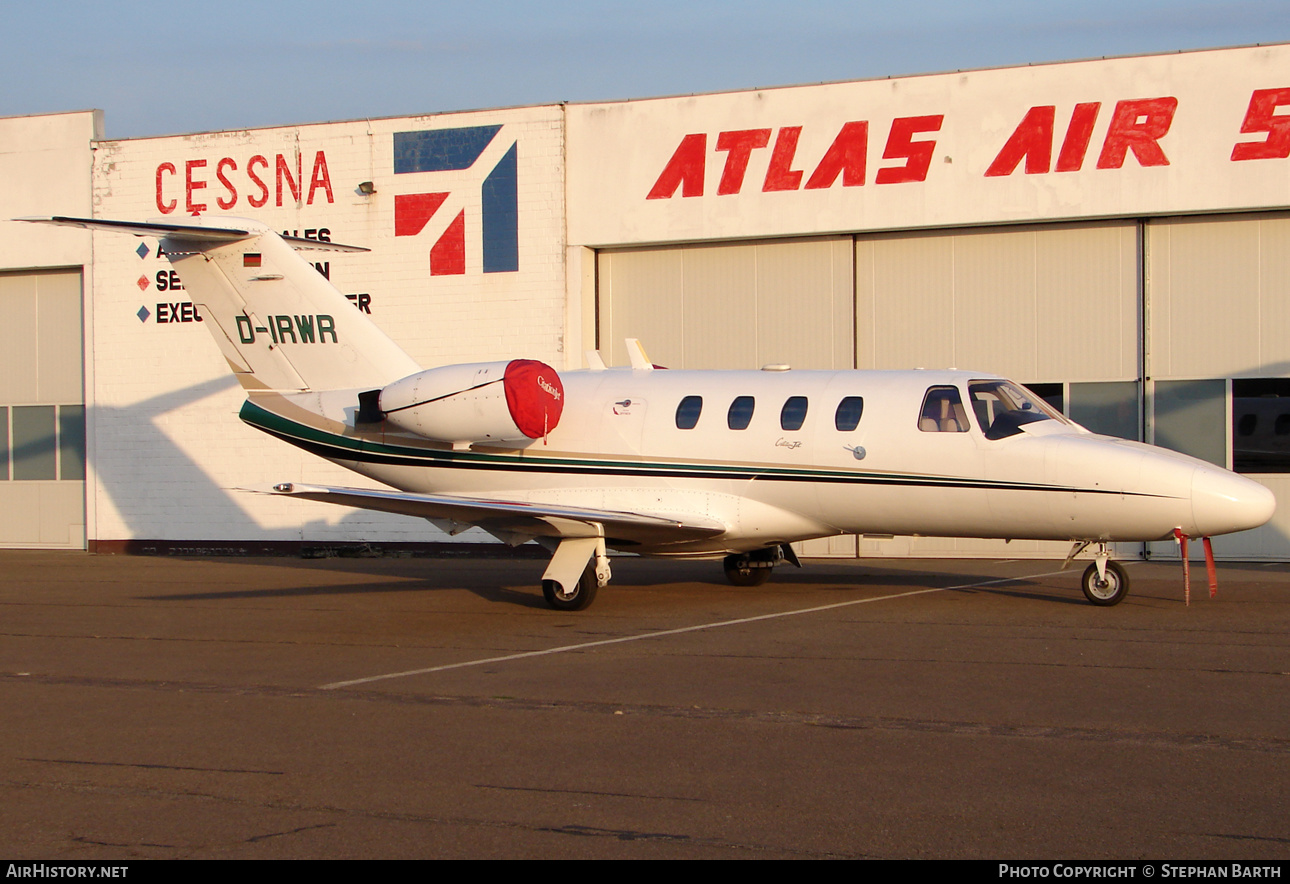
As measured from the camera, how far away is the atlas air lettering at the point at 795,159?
2083cm

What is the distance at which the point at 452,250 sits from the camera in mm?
23234

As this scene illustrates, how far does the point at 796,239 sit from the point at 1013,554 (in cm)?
671

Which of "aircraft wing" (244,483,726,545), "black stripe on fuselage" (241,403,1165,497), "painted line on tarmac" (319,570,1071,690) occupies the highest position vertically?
"black stripe on fuselage" (241,403,1165,497)

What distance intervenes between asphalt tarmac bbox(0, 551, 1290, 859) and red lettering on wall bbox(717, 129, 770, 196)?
9.83m

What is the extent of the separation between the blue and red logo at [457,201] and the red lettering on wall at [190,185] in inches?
166

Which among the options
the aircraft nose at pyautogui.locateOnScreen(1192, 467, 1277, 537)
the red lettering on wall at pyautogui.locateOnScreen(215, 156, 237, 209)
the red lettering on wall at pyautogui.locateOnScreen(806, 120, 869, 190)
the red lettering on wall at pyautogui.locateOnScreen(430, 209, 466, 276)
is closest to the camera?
the aircraft nose at pyautogui.locateOnScreen(1192, 467, 1277, 537)

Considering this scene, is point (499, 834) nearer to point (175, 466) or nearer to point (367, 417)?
point (367, 417)

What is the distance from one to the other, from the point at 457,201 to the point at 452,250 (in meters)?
0.93

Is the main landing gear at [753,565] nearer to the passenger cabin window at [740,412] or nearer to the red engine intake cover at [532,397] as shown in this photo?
the passenger cabin window at [740,412]

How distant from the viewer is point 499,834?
548cm

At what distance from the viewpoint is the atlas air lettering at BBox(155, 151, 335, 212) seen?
79.0 feet

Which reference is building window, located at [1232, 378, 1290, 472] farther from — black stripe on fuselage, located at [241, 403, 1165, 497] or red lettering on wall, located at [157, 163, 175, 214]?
red lettering on wall, located at [157, 163, 175, 214]

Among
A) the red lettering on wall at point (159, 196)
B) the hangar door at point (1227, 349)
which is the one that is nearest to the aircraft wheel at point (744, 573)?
the hangar door at point (1227, 349)

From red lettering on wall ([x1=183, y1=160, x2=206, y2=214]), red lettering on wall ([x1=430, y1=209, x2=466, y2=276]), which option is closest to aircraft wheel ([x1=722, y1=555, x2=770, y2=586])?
red lettering on wall ([x1=430, y1=209, x2=466, y2=276])
